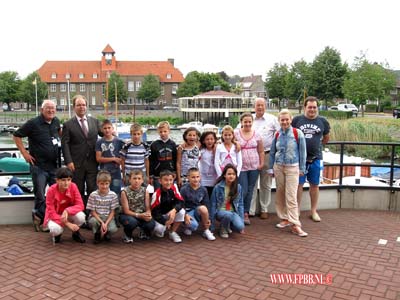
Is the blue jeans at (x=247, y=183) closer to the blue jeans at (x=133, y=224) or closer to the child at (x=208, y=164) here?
the child at (x=208, y=164)

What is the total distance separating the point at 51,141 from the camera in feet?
18.1

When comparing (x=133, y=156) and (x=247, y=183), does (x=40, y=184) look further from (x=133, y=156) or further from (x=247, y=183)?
(x=247, y=183)

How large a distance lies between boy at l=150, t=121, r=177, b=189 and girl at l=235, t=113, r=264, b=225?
42.5 inches

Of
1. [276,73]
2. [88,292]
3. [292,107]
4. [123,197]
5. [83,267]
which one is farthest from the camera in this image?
[292,107]

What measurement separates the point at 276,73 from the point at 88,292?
63.9 m

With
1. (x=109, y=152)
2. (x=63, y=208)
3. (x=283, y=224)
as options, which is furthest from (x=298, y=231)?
(x=63, y=208)

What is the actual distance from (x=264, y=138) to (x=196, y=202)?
1618 millimetres

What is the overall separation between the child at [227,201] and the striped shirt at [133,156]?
44.3 inches

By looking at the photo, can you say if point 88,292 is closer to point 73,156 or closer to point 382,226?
point 73,156

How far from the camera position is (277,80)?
2525 inches

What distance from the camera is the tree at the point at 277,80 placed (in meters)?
63.9

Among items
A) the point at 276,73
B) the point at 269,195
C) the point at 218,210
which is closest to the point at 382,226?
the point at 269,195

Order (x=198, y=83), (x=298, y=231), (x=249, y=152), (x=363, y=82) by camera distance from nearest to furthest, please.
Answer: (x=298, y=231) → (x=249, y=152) → (x=363, y=82) → (x=198, y=83)

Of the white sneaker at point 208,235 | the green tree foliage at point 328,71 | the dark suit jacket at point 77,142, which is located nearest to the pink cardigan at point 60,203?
the dark suit jacket at point 77,142
